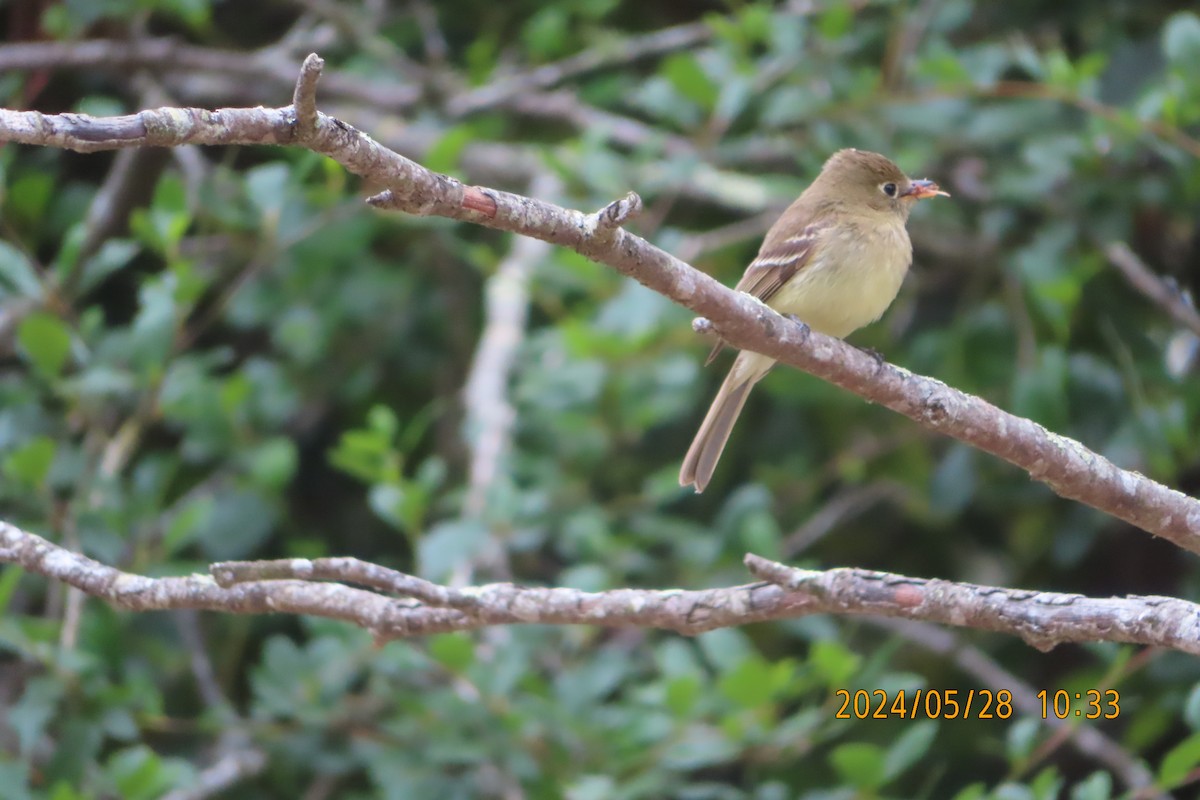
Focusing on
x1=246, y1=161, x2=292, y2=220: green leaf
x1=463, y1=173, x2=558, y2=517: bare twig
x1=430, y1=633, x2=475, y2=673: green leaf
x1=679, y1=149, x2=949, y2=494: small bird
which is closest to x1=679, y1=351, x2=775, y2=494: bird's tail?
x1=679, y1=149, x2=949, y2=494: small bird

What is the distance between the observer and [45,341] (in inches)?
161

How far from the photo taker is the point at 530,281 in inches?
185

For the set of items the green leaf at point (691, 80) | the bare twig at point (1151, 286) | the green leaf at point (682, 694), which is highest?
the green leaf at point (691, 80)

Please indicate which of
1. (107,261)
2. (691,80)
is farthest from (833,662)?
(107,261)

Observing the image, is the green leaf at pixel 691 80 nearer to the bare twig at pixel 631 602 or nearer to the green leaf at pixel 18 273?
the green leaf at pixel 18 273

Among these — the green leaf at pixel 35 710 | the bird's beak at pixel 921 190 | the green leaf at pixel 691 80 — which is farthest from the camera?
the green leaf at pixel 691 80

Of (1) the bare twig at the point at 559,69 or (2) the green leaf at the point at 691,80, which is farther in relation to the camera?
(1) the bare twig at the point at 559,69

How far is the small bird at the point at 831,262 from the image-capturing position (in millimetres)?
4320

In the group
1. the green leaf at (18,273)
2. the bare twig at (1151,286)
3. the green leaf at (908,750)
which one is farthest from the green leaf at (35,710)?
the bare twig at (1151,286)

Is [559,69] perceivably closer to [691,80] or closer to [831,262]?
[691,80]
